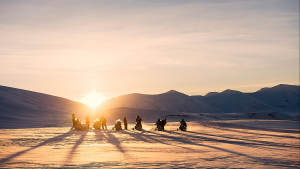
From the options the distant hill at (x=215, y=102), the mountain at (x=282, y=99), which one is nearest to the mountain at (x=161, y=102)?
the distant hill at (x=215, y=102)

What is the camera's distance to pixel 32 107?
67250 mm

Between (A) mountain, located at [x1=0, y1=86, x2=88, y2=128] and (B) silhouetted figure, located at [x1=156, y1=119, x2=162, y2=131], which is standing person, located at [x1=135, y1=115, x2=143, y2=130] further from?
(A) mountain, located at [x1=0, y1=86, x2=88, y2=128]

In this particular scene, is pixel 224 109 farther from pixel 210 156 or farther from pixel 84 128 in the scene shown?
pixel 210 156

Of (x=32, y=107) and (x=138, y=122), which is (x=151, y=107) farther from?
(x=138, y=122)

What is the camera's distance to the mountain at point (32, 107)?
55681 mm

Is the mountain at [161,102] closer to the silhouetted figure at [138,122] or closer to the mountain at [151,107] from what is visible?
the mountain at [151,107]

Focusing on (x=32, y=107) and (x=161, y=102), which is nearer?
(x=32, y=107)

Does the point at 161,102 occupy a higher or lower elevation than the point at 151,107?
higher

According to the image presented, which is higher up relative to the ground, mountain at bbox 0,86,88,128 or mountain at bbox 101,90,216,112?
mountain at bbox 101,90,216,112

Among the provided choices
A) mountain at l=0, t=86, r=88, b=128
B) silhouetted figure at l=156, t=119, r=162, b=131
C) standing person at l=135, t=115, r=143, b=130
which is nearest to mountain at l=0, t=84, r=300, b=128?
mountain at l=0, t=86, r=88, b=128

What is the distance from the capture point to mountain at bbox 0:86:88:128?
5568cm

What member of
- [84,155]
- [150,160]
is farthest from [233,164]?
[84,155]

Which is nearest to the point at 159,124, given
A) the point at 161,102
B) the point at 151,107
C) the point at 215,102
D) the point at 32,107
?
the point at 32,107

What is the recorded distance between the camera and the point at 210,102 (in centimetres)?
17075
